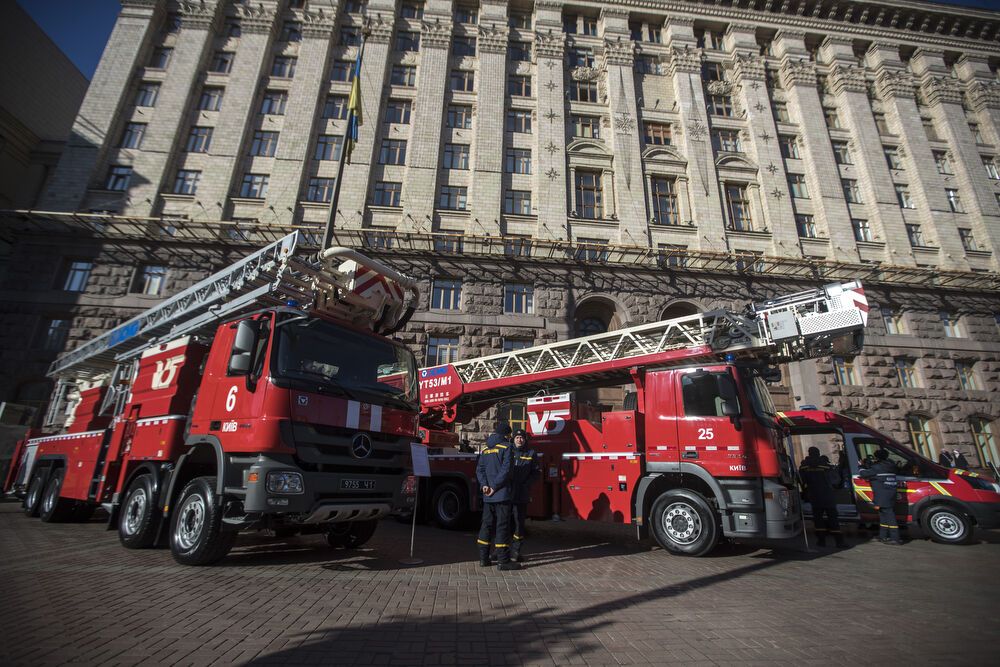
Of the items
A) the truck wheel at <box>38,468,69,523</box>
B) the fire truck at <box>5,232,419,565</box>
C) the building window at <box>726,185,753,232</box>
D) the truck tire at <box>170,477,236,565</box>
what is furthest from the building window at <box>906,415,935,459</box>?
the truck wheel at <box>38,468,69,523</box>

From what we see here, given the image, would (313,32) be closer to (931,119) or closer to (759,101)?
(759,101)

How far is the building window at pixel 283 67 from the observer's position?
2478 centimetres

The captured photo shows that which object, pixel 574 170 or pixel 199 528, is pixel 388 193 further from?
pixel 199 528

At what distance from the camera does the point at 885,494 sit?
8.73 m

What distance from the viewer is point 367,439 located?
5781mm

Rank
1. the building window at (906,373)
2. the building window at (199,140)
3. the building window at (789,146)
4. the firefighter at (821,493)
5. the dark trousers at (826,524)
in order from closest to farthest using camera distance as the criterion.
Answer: the dark trousers at (826,524) → the firefighter at (821,493) → the building window at (906,373) → the building window at (199,140) → the building window at (789,146)

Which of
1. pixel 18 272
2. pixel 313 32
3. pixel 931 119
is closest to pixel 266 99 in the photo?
pixel 313 32

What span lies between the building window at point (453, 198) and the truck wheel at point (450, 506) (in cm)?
1581

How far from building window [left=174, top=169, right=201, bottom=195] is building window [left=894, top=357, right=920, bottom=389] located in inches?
1439

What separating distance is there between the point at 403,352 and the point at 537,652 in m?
4.73

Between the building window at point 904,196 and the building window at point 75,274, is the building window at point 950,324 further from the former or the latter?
the building window at point 75,274

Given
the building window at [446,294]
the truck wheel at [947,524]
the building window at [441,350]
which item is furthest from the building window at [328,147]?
the truck wheel at [947,524]

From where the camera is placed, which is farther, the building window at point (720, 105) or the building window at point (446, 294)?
the building window at point (720, 105)

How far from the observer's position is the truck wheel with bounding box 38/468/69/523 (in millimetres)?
8844
